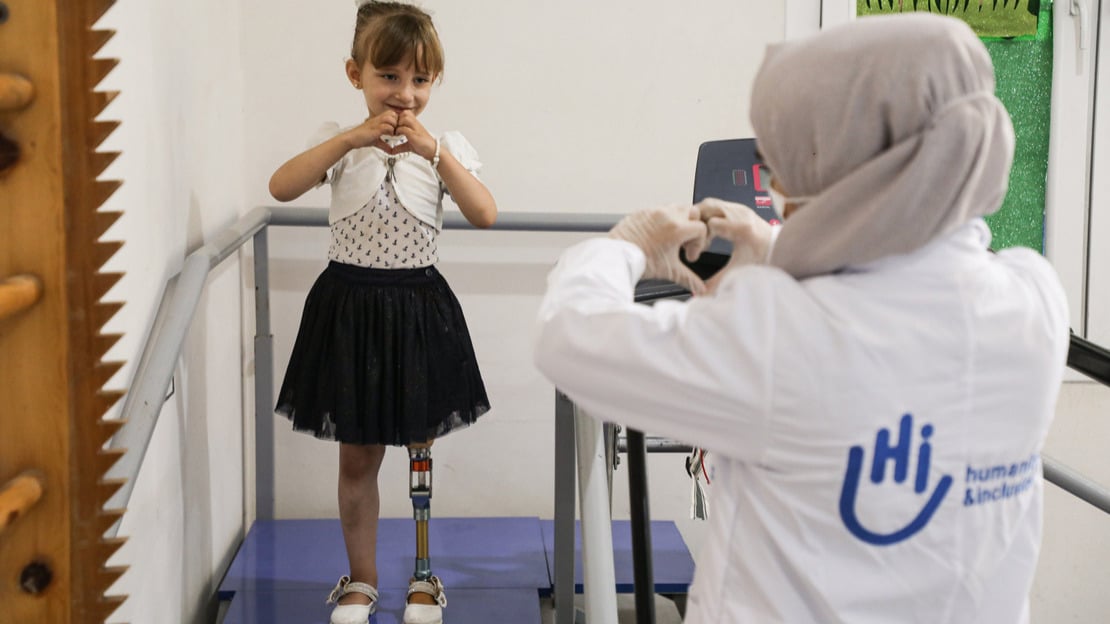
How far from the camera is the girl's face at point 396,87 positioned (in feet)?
6.47

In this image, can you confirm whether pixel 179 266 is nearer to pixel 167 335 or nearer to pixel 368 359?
pixel 167 335

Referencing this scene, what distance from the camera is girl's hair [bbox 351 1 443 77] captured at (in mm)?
1940

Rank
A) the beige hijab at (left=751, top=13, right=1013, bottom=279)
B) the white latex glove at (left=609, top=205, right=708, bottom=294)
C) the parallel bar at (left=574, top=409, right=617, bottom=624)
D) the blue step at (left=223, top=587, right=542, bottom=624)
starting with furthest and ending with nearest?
1. the blue step at (left=223, top=587, right=542, bottom=624)
2. the parallel bar at (left=574, top=409, right=617, bottom=624)
3. the white latex glove at (left=609, top=205, right=708, bottom=294)
4. the beige hijab at (left=751, top=13, right=1013, bottom=279)

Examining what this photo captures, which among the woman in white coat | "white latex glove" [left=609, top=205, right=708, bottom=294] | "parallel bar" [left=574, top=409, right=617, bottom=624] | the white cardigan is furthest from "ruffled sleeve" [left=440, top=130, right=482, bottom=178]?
the woman in white coat

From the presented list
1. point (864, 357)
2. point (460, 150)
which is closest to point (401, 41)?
point (460, 150)

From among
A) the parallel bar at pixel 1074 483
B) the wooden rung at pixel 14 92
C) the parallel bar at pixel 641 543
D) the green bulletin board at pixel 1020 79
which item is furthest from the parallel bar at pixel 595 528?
the green bulletin board at pixel 1020 79

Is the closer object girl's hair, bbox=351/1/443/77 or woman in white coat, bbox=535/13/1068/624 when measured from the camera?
woman in white coat, bbox=535/13/1068/624

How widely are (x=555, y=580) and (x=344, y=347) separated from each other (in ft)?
2.06

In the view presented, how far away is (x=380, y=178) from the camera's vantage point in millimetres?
2051

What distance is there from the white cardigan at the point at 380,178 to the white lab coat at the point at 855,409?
1137 millimetres

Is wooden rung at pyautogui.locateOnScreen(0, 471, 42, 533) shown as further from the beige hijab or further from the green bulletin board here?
the green bulletin board

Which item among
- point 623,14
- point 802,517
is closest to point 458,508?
point 623,14

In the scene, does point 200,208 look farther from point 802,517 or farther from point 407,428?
point 802,517

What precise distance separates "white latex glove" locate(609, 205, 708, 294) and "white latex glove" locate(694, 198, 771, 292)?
0.02 meters
